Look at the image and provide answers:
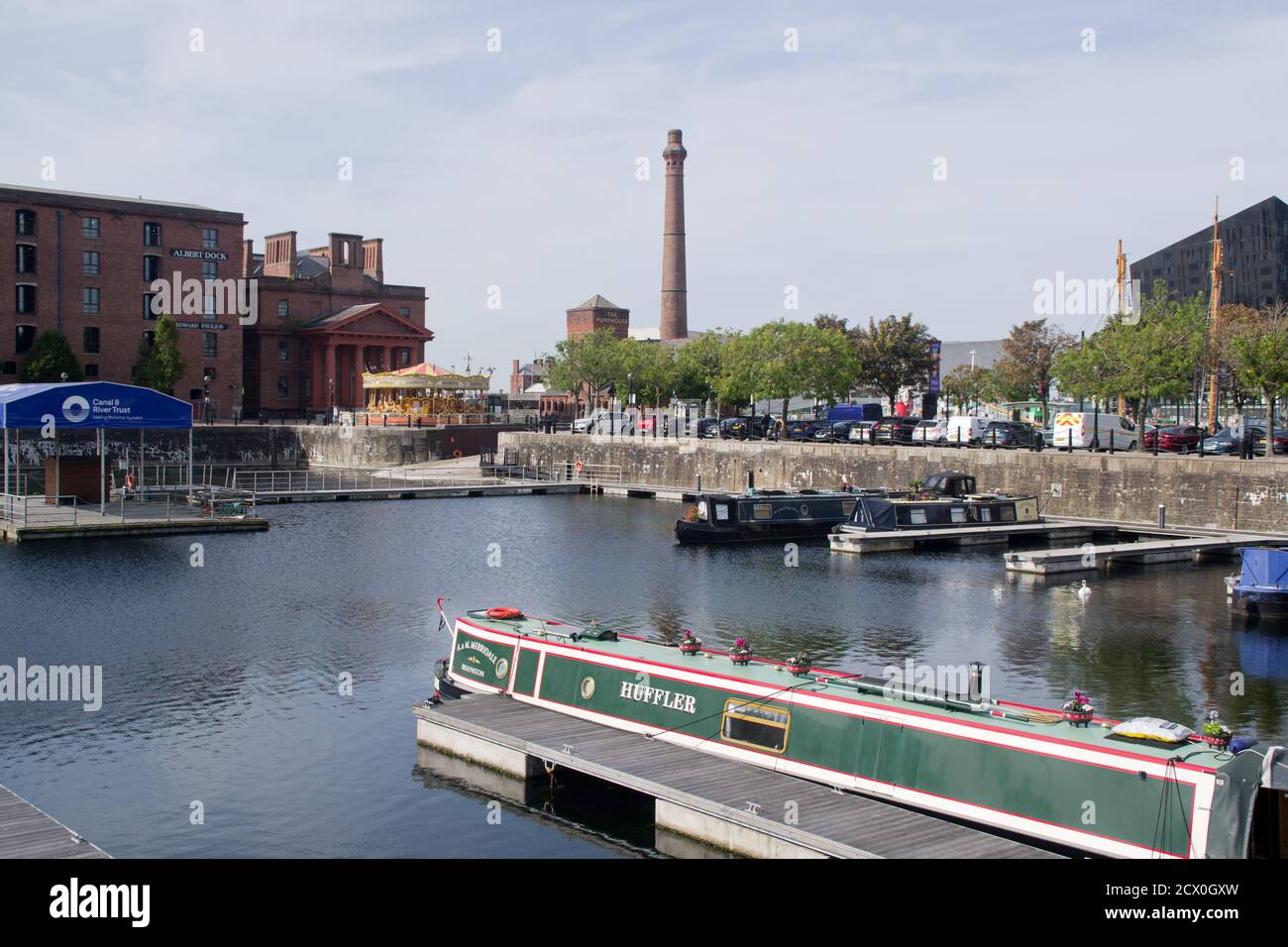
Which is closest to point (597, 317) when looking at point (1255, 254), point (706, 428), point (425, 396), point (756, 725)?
point (425, 396)

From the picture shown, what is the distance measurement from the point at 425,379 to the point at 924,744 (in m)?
74.0

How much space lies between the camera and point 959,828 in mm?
15461

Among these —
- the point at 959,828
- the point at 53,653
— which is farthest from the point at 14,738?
the point at 959,828

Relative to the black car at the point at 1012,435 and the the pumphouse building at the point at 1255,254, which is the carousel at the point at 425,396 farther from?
the the pumphouse building at the point at 1255,254

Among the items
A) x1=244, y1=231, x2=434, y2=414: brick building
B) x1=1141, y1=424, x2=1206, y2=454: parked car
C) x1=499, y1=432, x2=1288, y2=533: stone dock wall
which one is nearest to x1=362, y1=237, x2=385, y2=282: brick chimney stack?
x1=244, y1=231, x2=434, y2=414: brick building

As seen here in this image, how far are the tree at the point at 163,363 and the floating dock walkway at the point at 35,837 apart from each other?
73.3 meters

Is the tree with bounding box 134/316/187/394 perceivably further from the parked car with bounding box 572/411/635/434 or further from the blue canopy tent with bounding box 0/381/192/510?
the blue canopy tent with bounding box 0/381/192/510

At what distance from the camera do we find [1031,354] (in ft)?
295

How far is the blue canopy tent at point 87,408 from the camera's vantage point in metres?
44.3

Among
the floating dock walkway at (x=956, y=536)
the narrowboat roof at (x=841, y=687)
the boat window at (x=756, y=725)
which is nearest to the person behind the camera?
the narrowboat roof at (x=841, y=687)

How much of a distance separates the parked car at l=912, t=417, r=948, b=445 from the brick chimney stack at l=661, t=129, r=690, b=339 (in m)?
46.9

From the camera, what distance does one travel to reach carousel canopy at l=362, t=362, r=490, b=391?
87.3 m

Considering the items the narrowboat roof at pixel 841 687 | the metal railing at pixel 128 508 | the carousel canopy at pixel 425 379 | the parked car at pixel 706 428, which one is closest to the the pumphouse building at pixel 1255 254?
the parked car at pixel 706 428
